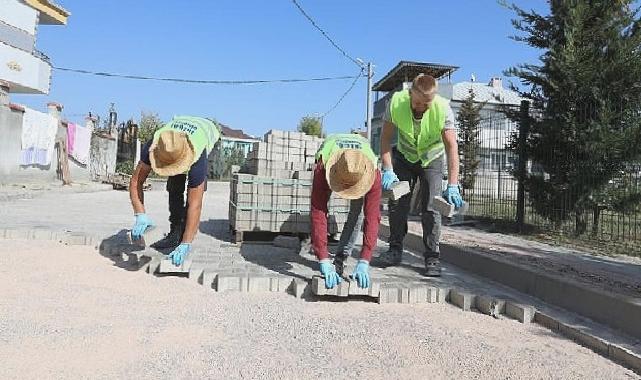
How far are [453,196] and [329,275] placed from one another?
149 cm

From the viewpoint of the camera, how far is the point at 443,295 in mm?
4285

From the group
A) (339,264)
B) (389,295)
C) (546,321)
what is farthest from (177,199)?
(546,321)

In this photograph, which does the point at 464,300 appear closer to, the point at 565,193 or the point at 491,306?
the point at 491,306

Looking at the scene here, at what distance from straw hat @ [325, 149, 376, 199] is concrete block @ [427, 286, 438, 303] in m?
0.93

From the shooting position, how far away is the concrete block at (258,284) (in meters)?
4.21

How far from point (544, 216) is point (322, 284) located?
606 centimetres

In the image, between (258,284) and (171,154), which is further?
(171,154)

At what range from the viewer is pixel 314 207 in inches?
174

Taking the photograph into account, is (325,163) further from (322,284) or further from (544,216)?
(544,216)

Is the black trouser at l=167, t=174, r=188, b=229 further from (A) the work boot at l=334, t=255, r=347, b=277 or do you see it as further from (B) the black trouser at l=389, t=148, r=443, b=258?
(B) the black trouser at l=389, t=148, r=443, b=258

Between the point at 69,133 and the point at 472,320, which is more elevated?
the point at 69,133

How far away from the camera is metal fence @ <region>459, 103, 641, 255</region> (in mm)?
7828

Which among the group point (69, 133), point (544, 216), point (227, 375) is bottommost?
point (227, 375)

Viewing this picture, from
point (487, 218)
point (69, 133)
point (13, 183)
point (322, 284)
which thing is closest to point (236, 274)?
A: point (322, 284)
